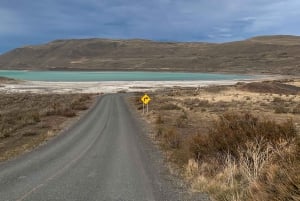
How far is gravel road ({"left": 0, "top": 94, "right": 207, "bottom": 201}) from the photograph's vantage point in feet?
29.3

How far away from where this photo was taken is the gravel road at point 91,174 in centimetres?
895

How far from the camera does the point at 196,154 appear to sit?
474 inches

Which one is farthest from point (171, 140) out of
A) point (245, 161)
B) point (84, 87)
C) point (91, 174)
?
point (84, 87)

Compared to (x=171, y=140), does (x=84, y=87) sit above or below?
below

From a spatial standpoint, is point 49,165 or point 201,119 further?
point 201,119

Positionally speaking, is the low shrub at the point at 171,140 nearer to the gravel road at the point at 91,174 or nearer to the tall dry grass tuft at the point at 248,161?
the gravel road at the point at 91,174

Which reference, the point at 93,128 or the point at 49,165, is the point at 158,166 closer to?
the point at 49,165

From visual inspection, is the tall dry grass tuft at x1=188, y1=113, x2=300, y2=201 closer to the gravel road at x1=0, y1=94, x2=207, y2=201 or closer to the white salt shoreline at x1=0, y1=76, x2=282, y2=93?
the gravel road at x1=0, y1=94, x2=207, y2=201

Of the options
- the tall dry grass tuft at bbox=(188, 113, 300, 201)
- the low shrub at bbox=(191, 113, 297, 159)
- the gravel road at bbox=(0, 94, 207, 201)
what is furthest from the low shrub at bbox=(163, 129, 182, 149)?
the low shrub at bbox=(191, 113, 297, 159)

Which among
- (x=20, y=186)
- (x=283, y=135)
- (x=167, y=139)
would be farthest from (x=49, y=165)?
(x=283, y=135)

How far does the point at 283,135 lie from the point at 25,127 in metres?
18.9

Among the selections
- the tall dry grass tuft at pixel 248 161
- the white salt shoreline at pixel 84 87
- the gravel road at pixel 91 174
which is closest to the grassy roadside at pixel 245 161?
the tall dry grass tuft at pixel 248 161

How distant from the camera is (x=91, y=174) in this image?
1122 cm

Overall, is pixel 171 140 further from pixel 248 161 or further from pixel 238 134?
pixel 248 161
